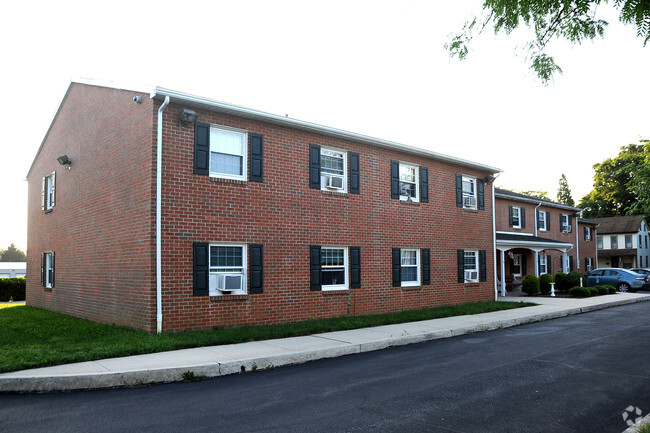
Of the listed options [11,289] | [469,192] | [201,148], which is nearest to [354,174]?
[201,148]

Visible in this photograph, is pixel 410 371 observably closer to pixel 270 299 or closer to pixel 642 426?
pixel 642 426

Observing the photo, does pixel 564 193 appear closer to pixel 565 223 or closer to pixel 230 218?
pixel 565 223

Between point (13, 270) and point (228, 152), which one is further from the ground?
point (228, 152)

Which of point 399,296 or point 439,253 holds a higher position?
point 439,253

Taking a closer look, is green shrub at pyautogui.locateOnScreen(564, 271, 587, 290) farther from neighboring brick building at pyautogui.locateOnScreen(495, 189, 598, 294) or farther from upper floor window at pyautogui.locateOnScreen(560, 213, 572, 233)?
upper floor window at pyautogui.locateOnScreen(560, 213, 572, 233)

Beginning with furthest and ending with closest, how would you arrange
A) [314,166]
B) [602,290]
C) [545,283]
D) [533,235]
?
[533,235]
[545,283]
[602,290]
[314,166]

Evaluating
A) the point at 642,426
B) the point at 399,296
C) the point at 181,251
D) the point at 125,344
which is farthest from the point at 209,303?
the point at 642,426

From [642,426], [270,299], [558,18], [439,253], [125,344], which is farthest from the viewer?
[439,253]

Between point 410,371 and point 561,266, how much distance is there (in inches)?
1203

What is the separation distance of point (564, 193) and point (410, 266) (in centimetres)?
7714

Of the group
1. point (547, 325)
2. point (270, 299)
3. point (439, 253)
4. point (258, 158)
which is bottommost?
point (547, 325)

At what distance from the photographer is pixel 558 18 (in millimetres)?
5574

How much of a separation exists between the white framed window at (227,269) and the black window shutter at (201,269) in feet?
0.84

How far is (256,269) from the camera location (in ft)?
41.3
